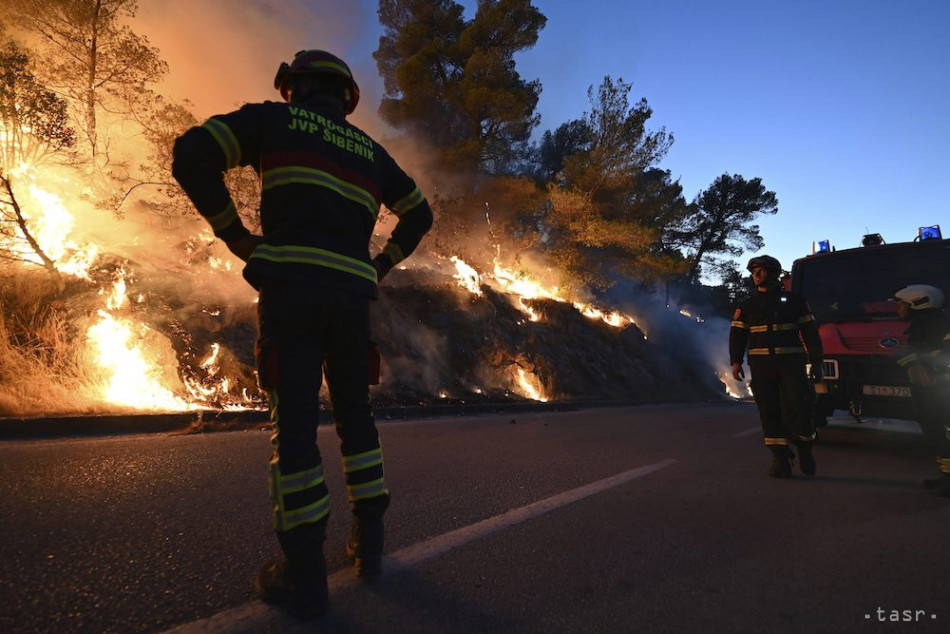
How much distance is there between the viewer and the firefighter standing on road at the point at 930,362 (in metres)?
3.71

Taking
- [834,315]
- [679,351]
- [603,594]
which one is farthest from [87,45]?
[679,351]

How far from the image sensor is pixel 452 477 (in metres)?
3.62

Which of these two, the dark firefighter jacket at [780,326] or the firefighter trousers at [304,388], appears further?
the dark firefighter jacket at [780,326]

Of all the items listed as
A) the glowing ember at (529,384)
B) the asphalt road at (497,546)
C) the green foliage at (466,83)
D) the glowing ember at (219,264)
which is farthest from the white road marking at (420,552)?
the green foliage at (466,83)

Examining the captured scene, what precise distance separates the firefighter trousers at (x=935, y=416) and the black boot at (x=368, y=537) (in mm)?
3988

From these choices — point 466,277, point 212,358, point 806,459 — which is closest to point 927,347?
point 806,459

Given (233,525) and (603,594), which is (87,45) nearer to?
(233,525)

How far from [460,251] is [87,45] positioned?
39.0ft

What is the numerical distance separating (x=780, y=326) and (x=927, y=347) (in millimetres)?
982

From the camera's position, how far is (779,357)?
168 inches

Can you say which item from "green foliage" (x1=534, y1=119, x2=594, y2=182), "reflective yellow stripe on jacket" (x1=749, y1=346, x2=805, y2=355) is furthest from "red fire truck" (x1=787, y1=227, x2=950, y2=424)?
"green foliage" (x1=534, y1=119, x2=594, y2=182)

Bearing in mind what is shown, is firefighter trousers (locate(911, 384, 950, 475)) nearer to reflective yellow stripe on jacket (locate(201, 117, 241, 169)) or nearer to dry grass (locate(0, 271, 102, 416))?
reflective yellow stripe on jacket (locate(201, 117, 241, 169))

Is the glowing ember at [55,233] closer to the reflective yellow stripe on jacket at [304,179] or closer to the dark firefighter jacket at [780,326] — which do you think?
the reflective yellow stripe on jacket at [304,179]

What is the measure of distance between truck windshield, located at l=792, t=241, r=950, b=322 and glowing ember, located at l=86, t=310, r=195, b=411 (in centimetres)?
804
